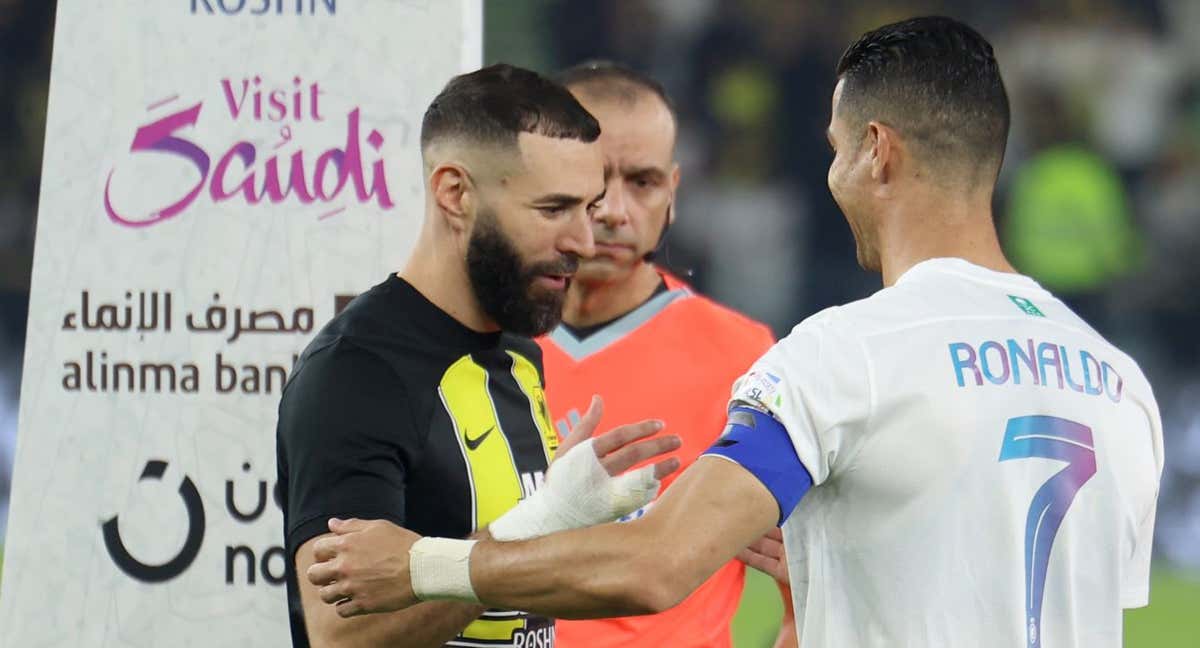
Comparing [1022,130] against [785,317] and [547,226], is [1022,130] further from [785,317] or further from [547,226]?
[547,226]

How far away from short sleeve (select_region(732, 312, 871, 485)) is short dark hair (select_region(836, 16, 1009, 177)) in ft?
1.58

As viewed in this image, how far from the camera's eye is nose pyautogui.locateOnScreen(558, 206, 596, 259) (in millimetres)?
3559

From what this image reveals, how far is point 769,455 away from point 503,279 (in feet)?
3.32

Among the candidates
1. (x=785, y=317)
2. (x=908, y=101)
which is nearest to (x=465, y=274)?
(x=908, y=101)

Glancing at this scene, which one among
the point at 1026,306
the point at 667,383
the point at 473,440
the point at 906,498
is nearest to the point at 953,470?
the point at 906,498

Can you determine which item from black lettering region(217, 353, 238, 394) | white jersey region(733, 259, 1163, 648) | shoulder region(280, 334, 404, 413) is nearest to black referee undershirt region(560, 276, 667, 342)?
black lettering region(217, 353, 238, 394)

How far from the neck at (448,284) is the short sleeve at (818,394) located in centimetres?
95

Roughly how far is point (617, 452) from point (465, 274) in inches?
27.5

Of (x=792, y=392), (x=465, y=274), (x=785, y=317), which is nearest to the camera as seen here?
(x=792, y=392)

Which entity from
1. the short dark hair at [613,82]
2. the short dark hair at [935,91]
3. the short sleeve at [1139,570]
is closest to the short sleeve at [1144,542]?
the short sleeve at [1139,570]

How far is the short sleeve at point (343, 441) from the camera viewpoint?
306 cm

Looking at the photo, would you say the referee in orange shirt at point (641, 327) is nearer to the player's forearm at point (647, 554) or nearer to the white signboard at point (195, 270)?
the white signboard at point (195, 270)

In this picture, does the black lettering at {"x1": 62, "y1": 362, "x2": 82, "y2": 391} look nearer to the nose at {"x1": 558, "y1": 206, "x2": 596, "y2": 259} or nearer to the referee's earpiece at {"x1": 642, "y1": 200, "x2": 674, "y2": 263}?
the nose at {"x1": 558, "y1": 206, "x2": 596, "y2": 259}

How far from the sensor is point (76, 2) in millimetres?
4066
